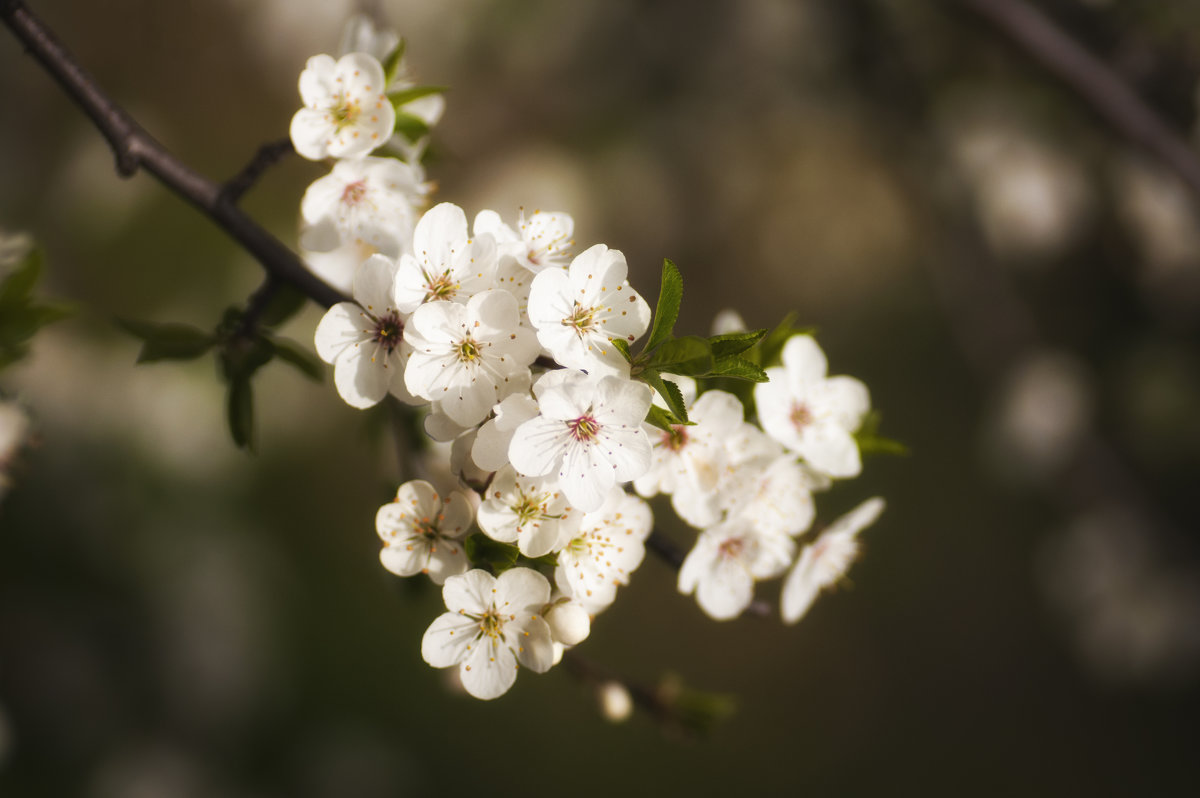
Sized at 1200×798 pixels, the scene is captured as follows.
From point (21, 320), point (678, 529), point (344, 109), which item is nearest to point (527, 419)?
point (344, 109)

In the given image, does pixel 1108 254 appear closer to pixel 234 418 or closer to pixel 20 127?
pixel 234 418

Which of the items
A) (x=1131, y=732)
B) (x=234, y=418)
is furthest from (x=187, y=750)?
(x=1131, y=732)

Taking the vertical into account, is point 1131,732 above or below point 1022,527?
below

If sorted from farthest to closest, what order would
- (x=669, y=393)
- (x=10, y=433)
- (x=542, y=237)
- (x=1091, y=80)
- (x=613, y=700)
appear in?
(x=1091, y=80), (x=10, y=433), (x=613, y=700), (x=542, y=237), (x=669, y=393)

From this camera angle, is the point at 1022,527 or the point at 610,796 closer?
the point at 610,796

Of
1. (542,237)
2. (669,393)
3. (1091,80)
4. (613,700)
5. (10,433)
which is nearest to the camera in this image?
(669,393)

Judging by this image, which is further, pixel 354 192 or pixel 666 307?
pixel 354 192

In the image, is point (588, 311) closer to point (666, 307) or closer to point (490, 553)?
point (666, 307)

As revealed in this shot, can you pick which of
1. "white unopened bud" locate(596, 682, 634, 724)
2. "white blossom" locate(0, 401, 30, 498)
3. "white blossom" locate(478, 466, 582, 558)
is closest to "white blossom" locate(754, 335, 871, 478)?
"white blossom" locate(478, 466, 582, 558)
